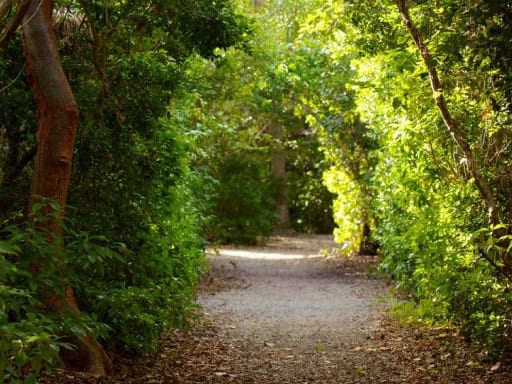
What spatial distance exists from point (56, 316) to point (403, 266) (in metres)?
7.16

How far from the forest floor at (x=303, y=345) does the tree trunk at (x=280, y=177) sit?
14647 millimetres

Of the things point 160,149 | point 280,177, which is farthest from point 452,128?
point 280,177

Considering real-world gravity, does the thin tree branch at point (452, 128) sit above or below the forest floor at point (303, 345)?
above

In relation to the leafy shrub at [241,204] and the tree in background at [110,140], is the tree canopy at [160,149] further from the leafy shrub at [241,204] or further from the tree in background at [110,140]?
the leafy shrub at [241,204]

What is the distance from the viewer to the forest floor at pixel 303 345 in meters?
7.65

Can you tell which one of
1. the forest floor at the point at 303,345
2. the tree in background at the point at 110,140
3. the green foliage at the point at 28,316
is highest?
the tree in background at the point at 110,140

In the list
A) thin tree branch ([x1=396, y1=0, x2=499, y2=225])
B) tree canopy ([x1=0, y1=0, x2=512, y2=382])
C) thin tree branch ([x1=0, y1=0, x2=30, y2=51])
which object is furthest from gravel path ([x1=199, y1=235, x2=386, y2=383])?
thin tree branch ([x1=0, y1=0, x2=30, y2=51])

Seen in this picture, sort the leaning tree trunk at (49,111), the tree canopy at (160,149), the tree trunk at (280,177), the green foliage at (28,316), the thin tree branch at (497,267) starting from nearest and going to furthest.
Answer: the green foliage at (28,316), the tree canopy at (160,149), the leaning tree trunk at (49,111), the thin tree branch at (497,267), the tree trunk at (280,177)

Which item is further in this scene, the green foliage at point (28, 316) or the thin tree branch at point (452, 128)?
the thin tree branch at point (452, 128)

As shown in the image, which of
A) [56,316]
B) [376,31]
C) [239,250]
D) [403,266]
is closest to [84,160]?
[56,316]

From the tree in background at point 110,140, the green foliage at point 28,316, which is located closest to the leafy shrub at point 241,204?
the tree in background at point 110,140

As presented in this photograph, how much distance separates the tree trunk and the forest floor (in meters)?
14.6

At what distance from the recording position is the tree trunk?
3083cm

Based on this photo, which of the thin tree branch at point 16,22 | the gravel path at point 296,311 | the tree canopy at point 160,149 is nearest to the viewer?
the thin tree branch at point 16,22
